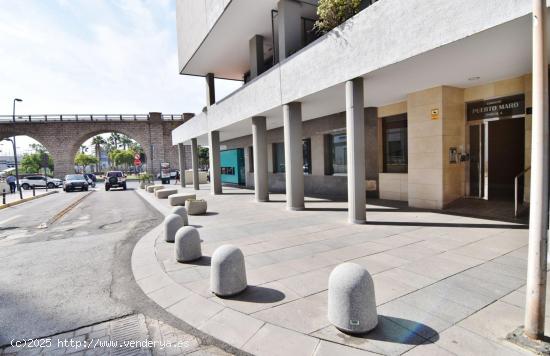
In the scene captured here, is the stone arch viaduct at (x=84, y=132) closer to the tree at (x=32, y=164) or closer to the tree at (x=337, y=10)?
the tree at (x=32, y=164)

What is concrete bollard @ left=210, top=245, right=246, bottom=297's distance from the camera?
449cm

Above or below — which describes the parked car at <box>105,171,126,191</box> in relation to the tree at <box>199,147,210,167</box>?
below

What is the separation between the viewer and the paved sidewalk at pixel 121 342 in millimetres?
3447

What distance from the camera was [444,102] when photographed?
10.1 metres

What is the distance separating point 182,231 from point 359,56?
251 inches

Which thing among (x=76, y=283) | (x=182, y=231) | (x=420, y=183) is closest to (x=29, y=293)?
(x=76, y=283)

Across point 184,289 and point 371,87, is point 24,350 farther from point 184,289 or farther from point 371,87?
point 371,87

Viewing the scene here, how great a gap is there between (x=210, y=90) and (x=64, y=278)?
1755 cm

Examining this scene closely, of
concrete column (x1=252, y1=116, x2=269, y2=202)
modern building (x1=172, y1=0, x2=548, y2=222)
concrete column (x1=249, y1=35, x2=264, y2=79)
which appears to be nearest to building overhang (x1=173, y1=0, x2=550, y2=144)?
modern building (x1=172, y1=0, x2=548, y2=222)

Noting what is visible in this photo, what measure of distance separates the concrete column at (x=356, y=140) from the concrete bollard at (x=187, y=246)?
15.9ft

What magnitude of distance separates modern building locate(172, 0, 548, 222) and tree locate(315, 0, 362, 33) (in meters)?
0.73

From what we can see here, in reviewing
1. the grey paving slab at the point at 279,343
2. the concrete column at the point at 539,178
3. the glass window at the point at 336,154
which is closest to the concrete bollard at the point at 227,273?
the grey paving slab at the point at 279,343

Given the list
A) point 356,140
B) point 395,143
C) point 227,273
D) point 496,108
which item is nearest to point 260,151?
point 395,143

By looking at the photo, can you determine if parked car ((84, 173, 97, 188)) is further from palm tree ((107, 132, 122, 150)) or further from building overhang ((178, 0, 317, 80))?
palm tree ((107, 132, 122, 150))
